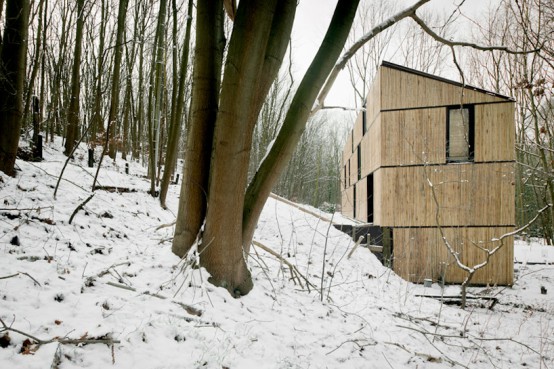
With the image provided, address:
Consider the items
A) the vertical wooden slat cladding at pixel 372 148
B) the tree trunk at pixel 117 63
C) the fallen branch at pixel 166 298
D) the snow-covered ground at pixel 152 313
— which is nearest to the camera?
the snow-covered ground at pixel 152 313

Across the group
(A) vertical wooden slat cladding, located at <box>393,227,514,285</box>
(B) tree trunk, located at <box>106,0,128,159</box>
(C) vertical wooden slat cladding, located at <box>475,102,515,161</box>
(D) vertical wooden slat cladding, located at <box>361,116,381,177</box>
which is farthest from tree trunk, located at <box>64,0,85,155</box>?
(C) vertical wooden slat cladding, located at <box>475,102,515,161</box>

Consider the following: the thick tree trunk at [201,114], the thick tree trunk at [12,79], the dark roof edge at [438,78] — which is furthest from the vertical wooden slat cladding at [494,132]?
the thick tree trunk at [12,79]

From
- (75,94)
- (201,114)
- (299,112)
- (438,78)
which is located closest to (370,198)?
(438,78)

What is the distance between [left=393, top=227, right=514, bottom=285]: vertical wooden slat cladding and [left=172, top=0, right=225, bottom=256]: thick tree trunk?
8981 millimetres

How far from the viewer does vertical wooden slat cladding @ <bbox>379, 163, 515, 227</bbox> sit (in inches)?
410

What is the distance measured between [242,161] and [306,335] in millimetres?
1792

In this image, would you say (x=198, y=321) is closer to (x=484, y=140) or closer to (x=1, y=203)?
(x=1, y=203)

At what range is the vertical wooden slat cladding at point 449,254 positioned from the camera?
10.5m

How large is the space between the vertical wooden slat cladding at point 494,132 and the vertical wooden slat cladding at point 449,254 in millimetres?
2466

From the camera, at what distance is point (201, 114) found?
340 cm

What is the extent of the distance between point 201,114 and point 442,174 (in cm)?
976

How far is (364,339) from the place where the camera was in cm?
310

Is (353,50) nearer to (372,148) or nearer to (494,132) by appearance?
(494,132)

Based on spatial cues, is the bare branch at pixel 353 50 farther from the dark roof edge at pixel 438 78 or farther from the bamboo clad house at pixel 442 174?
the dark roof edge at pixel 438 78
